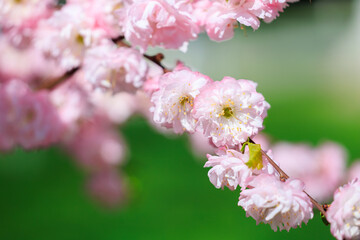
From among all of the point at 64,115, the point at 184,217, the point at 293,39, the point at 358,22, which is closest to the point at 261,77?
the point at 293,39

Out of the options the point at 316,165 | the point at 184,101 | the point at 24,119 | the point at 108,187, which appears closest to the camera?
the point at 184,101

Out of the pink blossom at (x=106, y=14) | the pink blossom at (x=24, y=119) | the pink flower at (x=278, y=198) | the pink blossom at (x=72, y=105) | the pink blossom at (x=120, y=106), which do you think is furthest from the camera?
the pink blossom at (x=120, y=106)

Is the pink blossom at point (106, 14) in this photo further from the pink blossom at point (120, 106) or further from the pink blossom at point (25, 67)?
the pink blossom at point (120, 106)

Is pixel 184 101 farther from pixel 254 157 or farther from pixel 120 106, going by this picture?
pixel 120 106

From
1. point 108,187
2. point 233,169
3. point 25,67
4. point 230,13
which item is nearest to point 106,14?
point 230,13

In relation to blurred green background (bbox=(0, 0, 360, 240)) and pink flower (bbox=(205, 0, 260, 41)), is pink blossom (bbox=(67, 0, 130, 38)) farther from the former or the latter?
blurred green background (bbox=(0, 0, 360, 240))

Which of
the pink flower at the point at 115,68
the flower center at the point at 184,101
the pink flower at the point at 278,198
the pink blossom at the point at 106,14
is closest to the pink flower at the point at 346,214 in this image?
the pink flower at the point at 278,198
